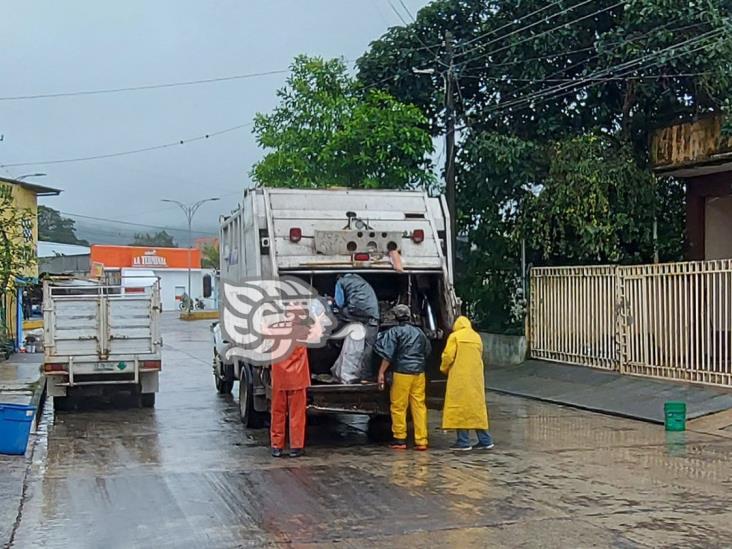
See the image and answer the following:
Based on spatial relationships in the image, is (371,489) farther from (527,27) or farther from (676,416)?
(527,27)

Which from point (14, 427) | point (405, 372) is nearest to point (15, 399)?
point (14, 427)

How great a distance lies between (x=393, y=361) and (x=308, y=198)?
8.46 feet

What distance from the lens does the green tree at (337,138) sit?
20188 millimetres

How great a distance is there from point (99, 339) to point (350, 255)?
16.1 ft

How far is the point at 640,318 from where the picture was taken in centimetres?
1658

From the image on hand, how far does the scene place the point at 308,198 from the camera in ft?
40.2

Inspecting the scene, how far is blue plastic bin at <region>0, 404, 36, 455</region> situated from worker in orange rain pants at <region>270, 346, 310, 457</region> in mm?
2742

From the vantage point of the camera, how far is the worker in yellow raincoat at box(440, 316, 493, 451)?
11.0m

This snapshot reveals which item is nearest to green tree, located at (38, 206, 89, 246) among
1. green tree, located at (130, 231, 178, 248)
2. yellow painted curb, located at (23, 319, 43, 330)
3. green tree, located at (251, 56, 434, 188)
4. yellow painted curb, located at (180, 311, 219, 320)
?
green tree, located at (130, 231, 178, 248)

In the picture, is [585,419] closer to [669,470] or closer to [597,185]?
[669,470]

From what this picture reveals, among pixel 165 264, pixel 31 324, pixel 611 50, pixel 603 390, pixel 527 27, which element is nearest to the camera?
pixel 603 390

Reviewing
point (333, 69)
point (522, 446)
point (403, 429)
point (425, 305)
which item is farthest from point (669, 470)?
point (333, 69)

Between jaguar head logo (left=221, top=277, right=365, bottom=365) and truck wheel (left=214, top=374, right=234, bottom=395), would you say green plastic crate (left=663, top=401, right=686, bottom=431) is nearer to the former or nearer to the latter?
jaguar head logo (left=221, top=277, right=365, bottom=365)

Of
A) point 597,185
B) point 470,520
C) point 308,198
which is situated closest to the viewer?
point 470,520
